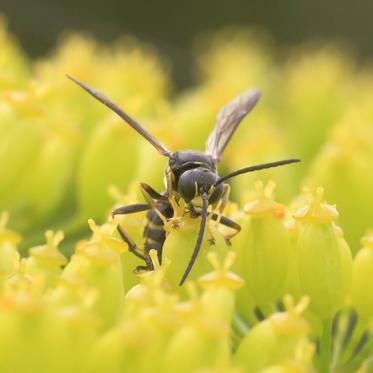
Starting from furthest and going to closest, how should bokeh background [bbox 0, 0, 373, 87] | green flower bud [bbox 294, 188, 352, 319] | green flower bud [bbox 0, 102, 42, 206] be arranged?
bokeh background [bbox 0, 0, 373, 87] < green flower bud [bbox 0, 102, 42, 206] < green flower bud [bbox 294, 188, 352, 319]

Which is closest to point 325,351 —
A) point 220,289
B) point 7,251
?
point 220,289

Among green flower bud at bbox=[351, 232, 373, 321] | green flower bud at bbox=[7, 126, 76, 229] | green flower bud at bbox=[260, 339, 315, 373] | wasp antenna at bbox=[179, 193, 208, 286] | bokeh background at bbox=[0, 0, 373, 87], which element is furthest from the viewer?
bokeh background at bbox=[0, 0, 373, 87]

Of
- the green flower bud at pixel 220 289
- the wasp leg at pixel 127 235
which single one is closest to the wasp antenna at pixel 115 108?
the wasp leg at pixel 127 235

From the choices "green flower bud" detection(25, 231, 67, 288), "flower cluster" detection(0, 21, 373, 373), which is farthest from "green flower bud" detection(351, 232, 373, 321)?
"green flower bud" detection(25, 231, 67, 288)

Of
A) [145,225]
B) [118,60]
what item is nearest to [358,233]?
[145,225]

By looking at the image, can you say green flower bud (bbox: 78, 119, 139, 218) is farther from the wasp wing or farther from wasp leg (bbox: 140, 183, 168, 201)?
wasp leg (bbox: 140, 183, 168, 201)

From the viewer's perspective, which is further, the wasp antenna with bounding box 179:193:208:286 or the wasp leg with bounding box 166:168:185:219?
the wasp leg with bounding box 166:168:185:219
